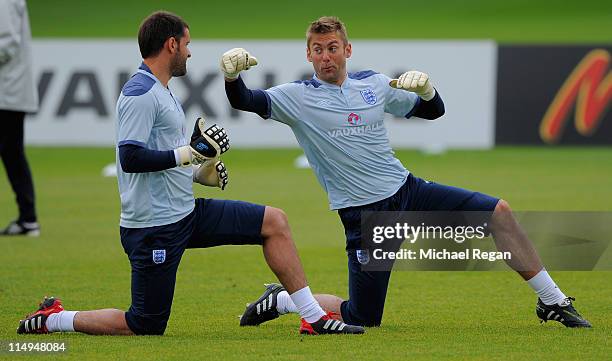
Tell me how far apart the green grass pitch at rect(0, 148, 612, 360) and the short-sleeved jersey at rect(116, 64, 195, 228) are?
809 mm

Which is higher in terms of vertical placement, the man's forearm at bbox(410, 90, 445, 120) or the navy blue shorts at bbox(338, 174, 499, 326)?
the man's forearm at bbox(410, 90, 445, 120)

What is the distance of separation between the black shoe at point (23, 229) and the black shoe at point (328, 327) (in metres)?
6.28

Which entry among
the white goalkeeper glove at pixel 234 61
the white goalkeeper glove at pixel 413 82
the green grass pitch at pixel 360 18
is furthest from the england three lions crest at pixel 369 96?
the green grass pitch at pixel 360 18

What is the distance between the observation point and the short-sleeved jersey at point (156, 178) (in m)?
8.31

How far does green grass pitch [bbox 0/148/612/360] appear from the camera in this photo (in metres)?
7.98

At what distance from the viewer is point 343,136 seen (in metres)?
9.04

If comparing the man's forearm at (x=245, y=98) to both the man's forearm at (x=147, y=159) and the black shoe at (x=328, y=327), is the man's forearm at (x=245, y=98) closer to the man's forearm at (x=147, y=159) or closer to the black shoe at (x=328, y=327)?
the man's forearm at (x=147, y=159)

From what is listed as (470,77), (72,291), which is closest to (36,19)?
(470,77)

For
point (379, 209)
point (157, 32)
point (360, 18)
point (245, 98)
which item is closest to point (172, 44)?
point (157, 32)

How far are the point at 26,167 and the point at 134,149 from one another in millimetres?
6250

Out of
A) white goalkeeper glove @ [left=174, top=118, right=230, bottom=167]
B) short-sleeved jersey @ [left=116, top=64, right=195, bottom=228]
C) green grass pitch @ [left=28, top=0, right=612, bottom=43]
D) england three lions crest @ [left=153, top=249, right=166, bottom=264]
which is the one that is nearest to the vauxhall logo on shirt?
white goalkeeper glove @ [left=174, top=118, right=230, bottom=167]

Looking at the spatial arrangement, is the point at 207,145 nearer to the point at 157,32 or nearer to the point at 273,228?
the point at 273,228

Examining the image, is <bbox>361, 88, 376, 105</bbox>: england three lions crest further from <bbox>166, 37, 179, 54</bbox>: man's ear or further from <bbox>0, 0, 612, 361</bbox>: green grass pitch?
<bbox>0, 0, 612, 361</bbox>: green grass pitch

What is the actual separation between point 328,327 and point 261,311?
81 centimetres
